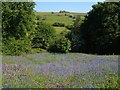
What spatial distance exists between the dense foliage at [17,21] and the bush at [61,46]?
14.1 feet

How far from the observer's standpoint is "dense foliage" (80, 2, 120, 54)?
4031cm

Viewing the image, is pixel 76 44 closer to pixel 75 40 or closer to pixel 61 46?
pixel 75 40

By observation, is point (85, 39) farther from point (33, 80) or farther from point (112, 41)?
point (33, 80)

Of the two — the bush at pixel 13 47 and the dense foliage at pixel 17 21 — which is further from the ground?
the dense foliage at pixel 17 21

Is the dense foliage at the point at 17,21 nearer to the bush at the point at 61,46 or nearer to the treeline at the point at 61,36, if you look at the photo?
the treeline at the point at 61,36

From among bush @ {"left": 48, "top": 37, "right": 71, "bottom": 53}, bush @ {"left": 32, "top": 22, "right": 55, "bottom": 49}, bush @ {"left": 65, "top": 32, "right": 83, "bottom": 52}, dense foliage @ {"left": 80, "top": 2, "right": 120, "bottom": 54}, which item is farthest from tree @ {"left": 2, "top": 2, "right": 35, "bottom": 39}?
dense foliage @ {"left": 80, "top": 2, "right": 120, "bottom": 54}

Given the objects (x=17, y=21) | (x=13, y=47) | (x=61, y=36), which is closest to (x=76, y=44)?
(x=61, y=36)

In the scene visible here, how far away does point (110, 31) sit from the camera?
40.3m

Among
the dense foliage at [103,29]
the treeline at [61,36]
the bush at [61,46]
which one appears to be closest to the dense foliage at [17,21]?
the treeline at [61,36]

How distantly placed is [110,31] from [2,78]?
30.3 meters

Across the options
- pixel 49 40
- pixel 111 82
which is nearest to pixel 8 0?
pixel 49 40

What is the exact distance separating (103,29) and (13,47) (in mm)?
15616

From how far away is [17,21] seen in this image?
1232 inches

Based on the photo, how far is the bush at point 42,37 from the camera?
42219 mm
